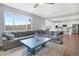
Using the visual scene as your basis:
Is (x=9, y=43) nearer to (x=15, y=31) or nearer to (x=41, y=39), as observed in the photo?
(x=15, y=31)

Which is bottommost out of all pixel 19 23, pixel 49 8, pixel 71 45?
pixel 71 45

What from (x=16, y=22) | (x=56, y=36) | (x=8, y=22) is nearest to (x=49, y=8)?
(x=56, y=36)

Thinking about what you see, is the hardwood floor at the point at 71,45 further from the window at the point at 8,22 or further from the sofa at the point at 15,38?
the window at the point at 8,22

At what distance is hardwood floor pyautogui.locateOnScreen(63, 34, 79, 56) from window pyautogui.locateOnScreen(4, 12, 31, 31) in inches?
35.8

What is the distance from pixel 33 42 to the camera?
6.61ft

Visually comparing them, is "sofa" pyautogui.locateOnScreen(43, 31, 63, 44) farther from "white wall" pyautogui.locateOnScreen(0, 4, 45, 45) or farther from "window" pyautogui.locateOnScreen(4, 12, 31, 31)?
"window" pyautogui.locateOnScreen(4, 12, 31, 31)

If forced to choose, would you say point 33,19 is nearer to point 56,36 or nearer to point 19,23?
point 19,23

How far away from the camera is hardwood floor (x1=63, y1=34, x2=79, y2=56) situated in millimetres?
2068

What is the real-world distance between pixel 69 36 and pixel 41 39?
65 cm

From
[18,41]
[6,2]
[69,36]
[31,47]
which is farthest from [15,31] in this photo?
[69,36]

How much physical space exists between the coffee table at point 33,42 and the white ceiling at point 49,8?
22.7 inches

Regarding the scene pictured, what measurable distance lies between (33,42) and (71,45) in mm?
856

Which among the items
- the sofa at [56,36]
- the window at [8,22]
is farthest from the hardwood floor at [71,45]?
the window at [8,22]

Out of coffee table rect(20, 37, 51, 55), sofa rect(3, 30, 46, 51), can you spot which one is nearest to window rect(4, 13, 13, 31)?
sofa rect(3, 30, 46, 51)
